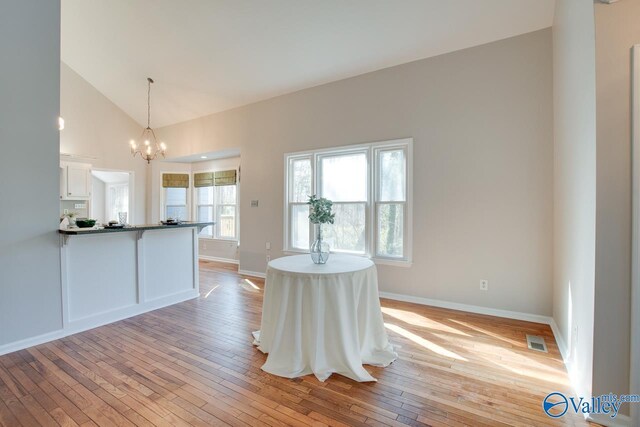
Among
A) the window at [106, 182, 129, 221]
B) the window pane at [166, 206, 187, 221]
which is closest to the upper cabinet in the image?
the window at [106, 182, 129, 221]

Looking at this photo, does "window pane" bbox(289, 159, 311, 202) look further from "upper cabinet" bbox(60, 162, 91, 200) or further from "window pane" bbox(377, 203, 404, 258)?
"upper cabinet" bbox(60, 162, 91, 200)

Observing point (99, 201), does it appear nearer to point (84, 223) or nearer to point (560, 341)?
point (84, 223)

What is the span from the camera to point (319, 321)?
6.97ft

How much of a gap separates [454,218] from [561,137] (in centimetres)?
131

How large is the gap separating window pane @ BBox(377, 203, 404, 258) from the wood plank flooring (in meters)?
1.15

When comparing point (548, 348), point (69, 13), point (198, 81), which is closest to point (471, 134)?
point (548, 348)

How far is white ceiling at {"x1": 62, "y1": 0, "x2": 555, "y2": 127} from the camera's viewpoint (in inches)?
126

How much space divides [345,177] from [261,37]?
2.22 metres

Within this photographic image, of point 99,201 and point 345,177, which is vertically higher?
point 345,177

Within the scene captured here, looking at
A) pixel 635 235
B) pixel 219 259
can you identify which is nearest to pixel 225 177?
pixel 219 259

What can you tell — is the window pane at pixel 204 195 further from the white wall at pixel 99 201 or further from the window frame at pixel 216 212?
the white wall at pixel 99 201

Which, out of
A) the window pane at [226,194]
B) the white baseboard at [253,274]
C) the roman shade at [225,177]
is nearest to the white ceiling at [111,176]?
the roman shade at [225,177]

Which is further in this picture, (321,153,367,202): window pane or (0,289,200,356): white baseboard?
(321,153,367,202): window pane

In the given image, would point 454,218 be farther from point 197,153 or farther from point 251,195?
point 197,153
